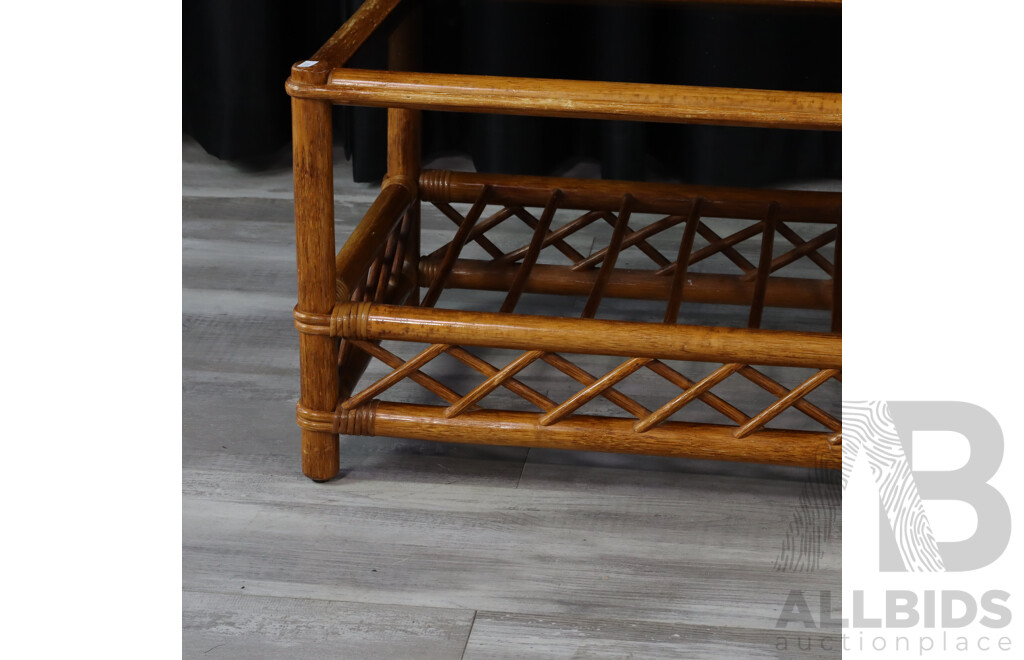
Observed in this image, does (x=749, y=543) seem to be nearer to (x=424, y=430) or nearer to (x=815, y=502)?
(x=815, y=502)

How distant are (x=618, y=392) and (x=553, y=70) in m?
1.01

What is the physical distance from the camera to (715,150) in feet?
6.37

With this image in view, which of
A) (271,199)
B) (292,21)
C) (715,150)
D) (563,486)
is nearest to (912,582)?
(563,486)

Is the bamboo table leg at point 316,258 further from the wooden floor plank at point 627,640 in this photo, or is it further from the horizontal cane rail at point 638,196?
the horizontal cane rail at point 638,196

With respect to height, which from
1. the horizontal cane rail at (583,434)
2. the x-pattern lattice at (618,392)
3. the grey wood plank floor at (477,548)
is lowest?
the grey wood plank floor at (477,548)

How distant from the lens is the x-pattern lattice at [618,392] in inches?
43.1

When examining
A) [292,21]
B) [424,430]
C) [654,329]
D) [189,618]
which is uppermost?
[292,21]

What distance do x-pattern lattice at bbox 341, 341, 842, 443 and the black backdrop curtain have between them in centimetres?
90

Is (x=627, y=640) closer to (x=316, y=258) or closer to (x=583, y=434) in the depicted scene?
(x=583, y=434)

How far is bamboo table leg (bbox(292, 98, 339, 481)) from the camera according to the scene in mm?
1035

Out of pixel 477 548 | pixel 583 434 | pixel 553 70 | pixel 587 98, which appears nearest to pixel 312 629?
pixel 477 548

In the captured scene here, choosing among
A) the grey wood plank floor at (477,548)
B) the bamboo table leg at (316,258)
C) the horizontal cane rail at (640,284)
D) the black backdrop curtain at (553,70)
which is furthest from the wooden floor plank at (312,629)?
the black backdrop curtain at (553,70)

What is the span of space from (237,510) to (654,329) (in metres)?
0.47

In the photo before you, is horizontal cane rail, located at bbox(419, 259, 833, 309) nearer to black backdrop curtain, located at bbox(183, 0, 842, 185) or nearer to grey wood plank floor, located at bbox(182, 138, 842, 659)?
grey wood plank floor, located at bbox(182, 138, 842, 659)
